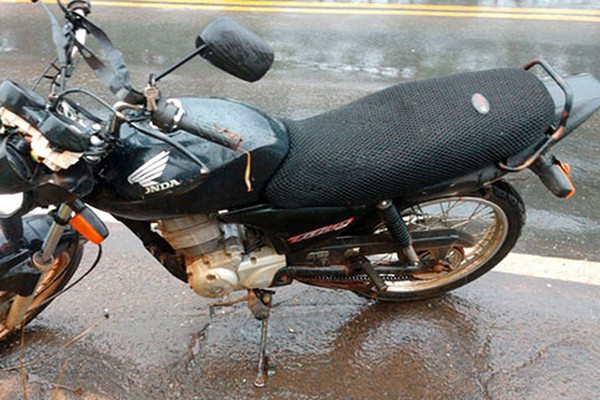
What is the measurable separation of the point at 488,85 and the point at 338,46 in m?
4.10

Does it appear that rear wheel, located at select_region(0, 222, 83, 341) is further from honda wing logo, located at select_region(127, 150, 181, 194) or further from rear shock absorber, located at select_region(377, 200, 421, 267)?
rear shock absorber, located at select_region(377, 200, 421, 267)

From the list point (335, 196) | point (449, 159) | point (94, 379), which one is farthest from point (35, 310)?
point (449, 159)

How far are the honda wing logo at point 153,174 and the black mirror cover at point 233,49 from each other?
0.45 m

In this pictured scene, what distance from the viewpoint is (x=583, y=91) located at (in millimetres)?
2266

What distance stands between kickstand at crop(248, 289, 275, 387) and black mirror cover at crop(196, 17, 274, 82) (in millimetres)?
1187

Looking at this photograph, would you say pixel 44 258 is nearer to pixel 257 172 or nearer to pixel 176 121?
pixel 257 172

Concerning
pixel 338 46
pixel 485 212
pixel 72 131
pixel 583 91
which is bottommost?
pixel 338 46

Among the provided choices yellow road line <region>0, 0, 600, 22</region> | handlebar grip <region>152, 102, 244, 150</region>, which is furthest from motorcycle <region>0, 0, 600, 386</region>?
yellow road line <region>0, 0, 600, 22</region>

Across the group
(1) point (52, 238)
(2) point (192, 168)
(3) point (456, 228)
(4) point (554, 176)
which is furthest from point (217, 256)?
(4) point (554, 176)

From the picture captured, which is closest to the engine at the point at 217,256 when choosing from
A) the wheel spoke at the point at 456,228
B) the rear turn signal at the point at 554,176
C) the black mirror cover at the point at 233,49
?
the wheel spoke at the point at 456,228

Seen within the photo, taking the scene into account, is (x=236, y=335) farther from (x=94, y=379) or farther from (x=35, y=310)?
(x=35, y=310)

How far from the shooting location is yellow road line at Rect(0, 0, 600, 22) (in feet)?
23.1

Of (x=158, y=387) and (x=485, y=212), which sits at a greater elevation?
(x=485, y=212)

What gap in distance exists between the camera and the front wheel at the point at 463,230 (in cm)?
246
